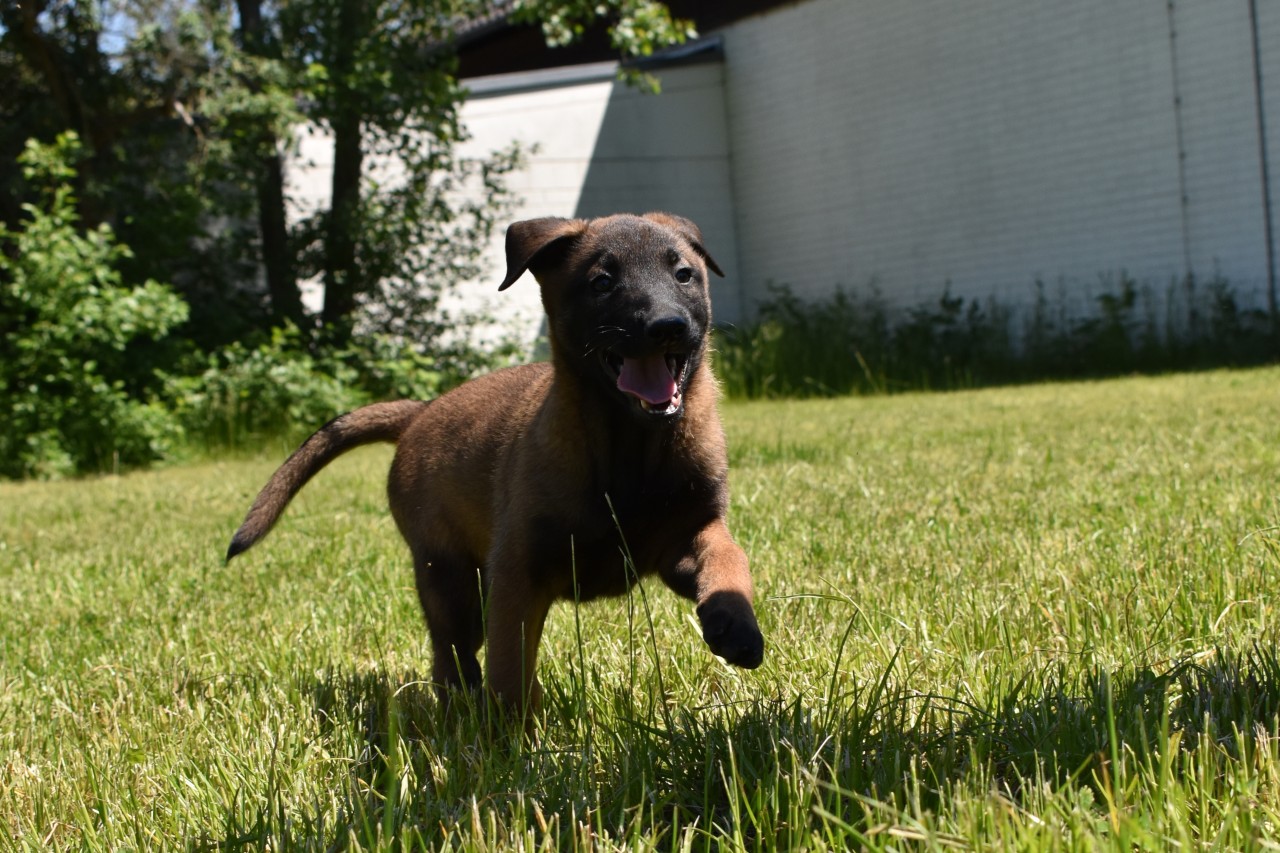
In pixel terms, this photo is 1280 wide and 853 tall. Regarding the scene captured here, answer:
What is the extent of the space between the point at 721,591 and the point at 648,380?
26.8 inches

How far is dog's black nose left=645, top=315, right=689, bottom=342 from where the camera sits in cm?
287

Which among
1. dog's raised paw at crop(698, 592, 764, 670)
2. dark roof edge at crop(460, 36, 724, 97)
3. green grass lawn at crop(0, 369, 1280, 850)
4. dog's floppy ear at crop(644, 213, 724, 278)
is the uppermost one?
dark roof edge at crop(460, 36, 724, 97)

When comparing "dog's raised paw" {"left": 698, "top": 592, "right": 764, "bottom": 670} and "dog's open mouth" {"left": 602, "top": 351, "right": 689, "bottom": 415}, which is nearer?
"dog's raised paw" {"left": 698, "top": 592, "right": 764, "bottom": 670}

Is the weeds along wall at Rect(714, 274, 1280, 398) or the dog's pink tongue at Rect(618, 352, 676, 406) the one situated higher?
the dog's pink tongue at Rect(618, 352, 676, 406)

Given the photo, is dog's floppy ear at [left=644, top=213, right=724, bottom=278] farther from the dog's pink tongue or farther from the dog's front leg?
the dog's front leg

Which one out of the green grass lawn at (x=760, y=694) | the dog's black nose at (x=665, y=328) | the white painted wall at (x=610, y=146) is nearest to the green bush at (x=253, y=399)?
the white painted wall at (x=610, y=146)

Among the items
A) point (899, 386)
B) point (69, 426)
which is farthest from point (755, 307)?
point (69, 426)

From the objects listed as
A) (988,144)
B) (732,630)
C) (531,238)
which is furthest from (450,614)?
(988,144)

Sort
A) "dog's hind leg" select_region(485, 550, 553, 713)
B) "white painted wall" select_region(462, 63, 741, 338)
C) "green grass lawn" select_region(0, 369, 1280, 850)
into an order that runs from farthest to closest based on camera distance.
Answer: "white painted wall" select_region(462, 63, 741, 338)
"dog's hind leg" select_region(485, 550, 553, 713)
"green grass lawn" select_region(0, 369, 1280, 850)

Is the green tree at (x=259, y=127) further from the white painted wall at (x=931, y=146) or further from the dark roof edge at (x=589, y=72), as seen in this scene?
the dark roof edge at (x=589, y=72)

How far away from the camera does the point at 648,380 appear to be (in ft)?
9.64

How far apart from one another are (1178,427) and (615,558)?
5.82 m

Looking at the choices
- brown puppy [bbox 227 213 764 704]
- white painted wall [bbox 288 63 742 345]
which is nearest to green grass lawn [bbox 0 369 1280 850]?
brown puppy [bbox 227 213 764 704]

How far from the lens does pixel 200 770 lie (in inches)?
93.4
